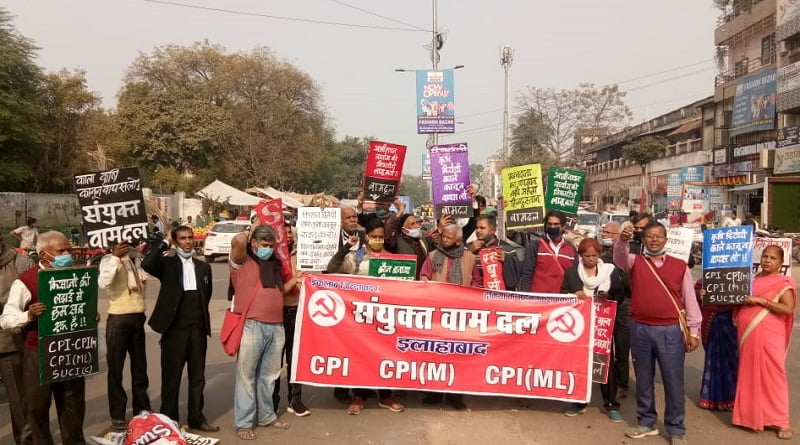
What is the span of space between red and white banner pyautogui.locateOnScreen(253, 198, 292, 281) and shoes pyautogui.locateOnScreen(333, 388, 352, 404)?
4.59ft

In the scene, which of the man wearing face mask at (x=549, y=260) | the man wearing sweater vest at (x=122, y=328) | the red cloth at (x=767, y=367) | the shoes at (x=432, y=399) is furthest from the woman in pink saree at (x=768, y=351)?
the man wearing sweater vest at (x=122, y=328)

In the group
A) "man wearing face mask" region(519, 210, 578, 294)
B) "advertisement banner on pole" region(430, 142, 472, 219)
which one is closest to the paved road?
"man wearing face mask" region(519, 210, 578, 294)

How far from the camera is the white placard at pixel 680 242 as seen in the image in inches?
262

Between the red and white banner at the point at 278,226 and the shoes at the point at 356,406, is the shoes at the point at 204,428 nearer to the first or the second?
the shoes at the point at 356,406

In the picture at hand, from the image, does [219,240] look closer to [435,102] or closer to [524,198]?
[435,102]

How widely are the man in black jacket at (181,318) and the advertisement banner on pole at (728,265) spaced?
4.36 meters

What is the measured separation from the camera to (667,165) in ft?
154

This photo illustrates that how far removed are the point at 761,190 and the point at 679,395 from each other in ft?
103

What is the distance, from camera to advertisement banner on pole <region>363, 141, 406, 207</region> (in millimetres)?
9008

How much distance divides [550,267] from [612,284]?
650 mm

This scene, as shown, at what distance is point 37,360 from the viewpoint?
5.09 metres

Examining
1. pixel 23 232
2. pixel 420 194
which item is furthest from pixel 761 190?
pixel 420 194

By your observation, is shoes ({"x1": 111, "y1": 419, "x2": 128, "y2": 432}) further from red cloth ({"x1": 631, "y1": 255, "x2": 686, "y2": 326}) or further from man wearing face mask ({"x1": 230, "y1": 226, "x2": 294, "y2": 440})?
red cloth ({"x1": 631, "y1": 255, "x2": 686, "y2": 326})

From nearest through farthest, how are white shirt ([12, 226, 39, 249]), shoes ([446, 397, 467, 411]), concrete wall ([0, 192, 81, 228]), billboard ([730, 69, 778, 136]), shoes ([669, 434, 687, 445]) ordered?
1. shoes ([669, 434, 687, 445])
2. shoes ([446, 397, 467, 411])
3. white shirt ([12, 226, 39, 249])
4. concrete wall ([0, 192, 81, 228])
5. billboard ([730, 69, 778, 136])
